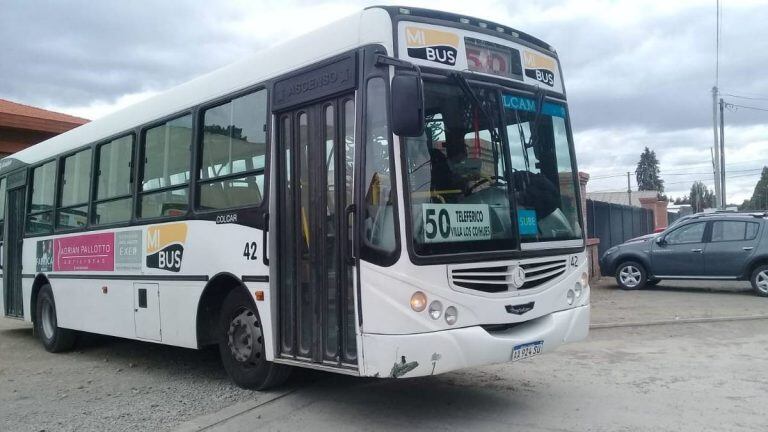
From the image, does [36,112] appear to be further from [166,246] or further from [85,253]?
[166,246]

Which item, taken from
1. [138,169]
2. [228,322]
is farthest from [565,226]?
[138,169]

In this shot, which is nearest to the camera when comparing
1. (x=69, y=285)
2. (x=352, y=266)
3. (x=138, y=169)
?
(x=352, y=266)

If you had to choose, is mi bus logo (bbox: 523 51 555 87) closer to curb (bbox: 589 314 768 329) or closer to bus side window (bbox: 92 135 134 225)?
Answer: bus side window (bbox: 92 135 134 225)

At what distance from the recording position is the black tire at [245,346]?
6453 millimetres

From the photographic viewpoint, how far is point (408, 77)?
16.3 feet

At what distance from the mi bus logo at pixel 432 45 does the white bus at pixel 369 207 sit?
0.06 ft

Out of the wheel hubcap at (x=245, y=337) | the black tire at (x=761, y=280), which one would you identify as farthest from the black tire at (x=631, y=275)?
the wheel hubcap at (x=245, y=337)

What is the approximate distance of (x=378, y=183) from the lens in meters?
5.19

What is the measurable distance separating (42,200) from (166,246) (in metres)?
4.25

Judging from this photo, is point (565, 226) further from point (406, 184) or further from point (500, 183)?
point (406, 184)

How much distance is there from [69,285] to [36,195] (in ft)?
6.78

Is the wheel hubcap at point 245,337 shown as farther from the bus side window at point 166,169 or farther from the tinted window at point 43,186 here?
the tinted window at point 43,186

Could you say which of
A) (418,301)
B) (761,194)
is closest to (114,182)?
(418,301)

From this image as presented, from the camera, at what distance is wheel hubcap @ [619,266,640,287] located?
15453 millimetres
